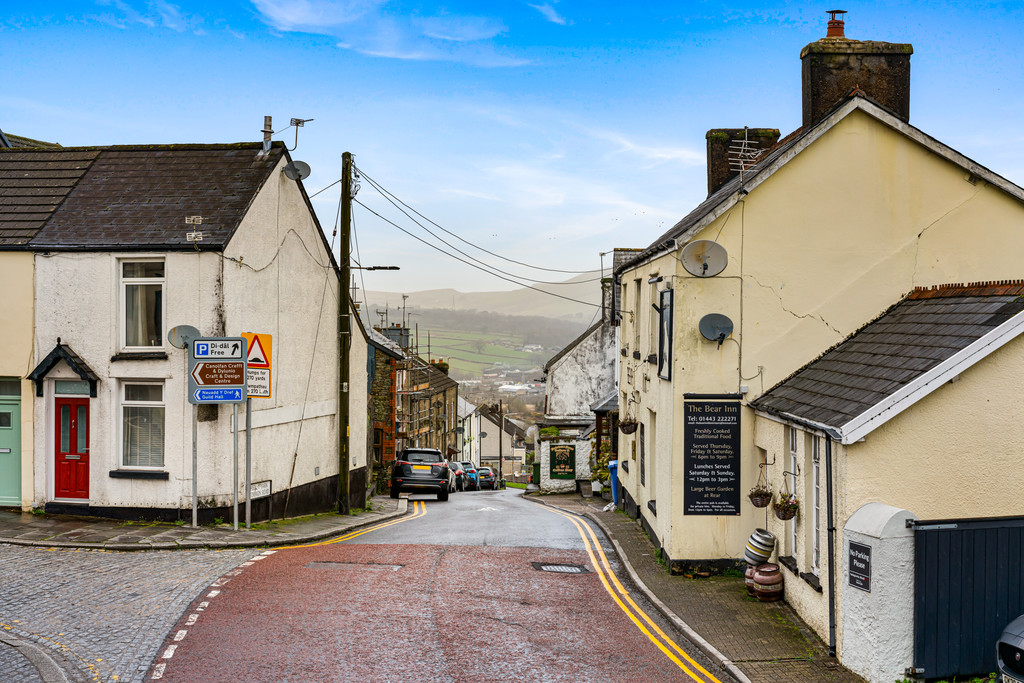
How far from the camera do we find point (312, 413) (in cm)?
2009

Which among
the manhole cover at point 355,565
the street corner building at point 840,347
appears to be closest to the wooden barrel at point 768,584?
the street corner building at point 840,347

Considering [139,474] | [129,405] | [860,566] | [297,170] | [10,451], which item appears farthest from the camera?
[297,170]

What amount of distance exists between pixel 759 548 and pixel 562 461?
24.1 metres

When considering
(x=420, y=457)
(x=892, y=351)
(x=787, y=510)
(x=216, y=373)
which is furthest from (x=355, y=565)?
(x=420, y=457)

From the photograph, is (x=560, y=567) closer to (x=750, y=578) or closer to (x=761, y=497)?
(x=750, y=578)

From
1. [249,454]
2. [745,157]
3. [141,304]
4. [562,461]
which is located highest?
[745,157]

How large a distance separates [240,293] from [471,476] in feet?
118

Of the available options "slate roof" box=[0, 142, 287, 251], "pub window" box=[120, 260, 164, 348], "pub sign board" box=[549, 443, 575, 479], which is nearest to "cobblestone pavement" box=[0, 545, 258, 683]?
"pub window" box=[120, 260, 164, 348]

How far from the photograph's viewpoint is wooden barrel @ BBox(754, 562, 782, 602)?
11672 mm

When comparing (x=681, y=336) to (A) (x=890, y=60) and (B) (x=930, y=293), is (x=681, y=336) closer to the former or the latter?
(B) (x=930, y=293)

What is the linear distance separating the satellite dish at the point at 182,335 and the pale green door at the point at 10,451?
3.81 metres

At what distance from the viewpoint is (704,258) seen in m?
13.0

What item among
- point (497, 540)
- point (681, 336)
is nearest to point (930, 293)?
point (681, 336)

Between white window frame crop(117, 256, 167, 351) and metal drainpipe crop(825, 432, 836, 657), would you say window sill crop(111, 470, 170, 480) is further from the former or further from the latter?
metal drainpipe crop(825, 432, 836, 657)
